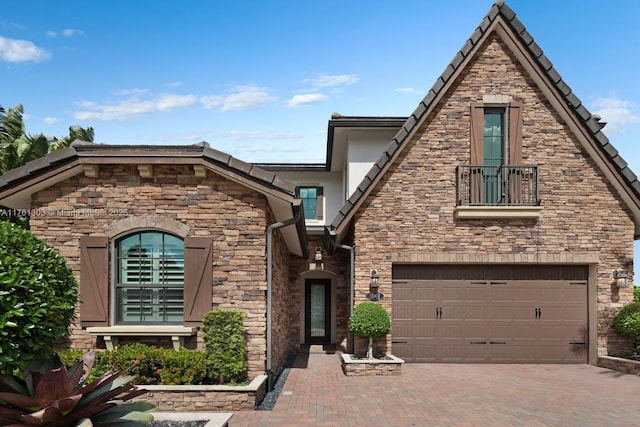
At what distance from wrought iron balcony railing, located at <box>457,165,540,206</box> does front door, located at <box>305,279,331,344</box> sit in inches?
244

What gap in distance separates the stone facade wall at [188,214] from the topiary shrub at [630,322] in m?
8.85

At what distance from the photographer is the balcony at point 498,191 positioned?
11.7m

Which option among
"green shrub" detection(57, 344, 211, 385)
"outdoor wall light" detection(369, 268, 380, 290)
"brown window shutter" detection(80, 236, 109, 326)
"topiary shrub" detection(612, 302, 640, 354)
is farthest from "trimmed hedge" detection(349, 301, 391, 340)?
"topiary shrub" detection(612, 302, 640, 354)

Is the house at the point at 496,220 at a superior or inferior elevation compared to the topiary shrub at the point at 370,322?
superior

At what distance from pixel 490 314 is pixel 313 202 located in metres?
8.18

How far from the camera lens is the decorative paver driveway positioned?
700cm

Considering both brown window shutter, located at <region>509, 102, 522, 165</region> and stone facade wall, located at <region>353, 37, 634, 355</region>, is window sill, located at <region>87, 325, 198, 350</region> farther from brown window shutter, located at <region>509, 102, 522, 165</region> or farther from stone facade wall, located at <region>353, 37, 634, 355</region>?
brown window shutter, located at <region>509, 102, 522, 165</region>

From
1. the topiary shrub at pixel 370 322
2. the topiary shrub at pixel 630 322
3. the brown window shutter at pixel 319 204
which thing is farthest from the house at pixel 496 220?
the brown window shutter at pixel 319 204

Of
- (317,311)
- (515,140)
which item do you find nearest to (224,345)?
(317,311)

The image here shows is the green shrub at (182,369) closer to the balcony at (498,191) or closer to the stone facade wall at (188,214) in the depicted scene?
the stone facade wall at (188,214)

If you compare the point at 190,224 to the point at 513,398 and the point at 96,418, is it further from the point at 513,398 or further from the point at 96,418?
the point at 513,398

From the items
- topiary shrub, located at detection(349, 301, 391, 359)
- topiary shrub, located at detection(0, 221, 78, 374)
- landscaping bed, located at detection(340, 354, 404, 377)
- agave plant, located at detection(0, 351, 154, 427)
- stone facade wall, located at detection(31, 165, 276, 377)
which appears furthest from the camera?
topiary shrub, located at detection(349, 301, 391, 359)

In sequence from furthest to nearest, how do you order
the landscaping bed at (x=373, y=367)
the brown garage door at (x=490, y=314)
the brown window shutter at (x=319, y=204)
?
the brown window shutter at (x=319, y=204)
the brown garage door at (x=490, y=314)
the landscaping bed at (x=373, y=367)

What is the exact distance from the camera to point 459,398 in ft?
27.1
